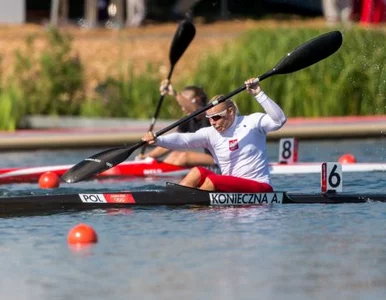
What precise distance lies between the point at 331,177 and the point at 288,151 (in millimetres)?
3944

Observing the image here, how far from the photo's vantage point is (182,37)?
20047 mm

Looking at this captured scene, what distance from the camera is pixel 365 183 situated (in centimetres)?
1841

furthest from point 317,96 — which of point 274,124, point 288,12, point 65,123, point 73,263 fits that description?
point 73,263

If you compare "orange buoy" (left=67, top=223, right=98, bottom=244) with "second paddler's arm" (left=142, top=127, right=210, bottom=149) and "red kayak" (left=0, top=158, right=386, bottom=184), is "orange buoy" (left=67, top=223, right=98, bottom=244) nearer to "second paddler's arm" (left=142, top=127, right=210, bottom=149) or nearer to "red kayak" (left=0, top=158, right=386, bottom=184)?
"second paddler's arm" (left=142, top=127, right=210, bottom=149)

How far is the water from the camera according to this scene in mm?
11445

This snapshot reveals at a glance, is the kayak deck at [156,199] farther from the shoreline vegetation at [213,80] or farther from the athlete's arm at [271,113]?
the shoreline vegetation at [213,80]

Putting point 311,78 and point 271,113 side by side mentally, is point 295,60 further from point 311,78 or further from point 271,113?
point 311,78

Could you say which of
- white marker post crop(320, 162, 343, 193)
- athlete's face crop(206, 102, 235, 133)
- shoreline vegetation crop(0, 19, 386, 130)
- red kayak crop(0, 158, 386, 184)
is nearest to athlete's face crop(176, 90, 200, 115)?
red kayak crop(0, 158, 386, 184)

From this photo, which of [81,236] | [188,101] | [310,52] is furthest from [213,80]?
[81,236]

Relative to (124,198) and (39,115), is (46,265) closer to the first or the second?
(124,198)

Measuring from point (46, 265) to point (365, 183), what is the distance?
6697mm

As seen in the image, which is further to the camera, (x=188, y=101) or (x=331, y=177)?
(x=188, y=101)

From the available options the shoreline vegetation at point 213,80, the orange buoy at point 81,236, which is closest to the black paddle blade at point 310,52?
the orange buoy at point 81,236

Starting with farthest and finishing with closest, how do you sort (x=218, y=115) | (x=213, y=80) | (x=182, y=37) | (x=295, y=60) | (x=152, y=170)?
1. (x=213, y=80)
2. (x=182, y=37)
3. (x=152, y=170)
4. (x=295, y=60)
5. (x=218, y=115)
